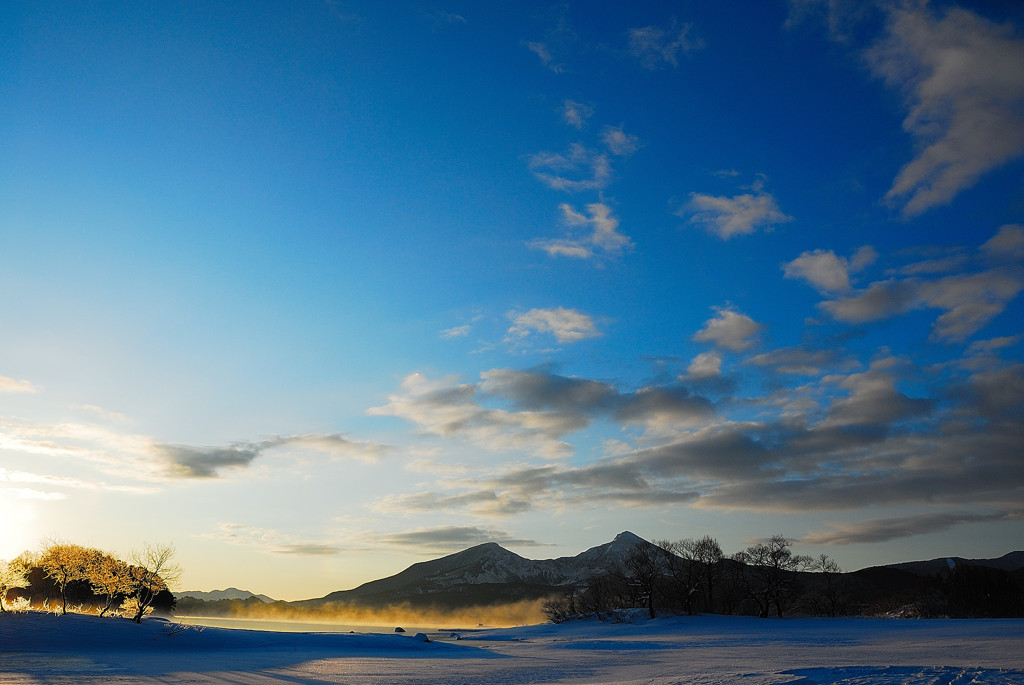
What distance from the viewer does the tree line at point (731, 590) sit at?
111375mm

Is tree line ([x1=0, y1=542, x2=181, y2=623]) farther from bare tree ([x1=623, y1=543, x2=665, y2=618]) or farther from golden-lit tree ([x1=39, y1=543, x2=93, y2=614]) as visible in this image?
bare tree ([x1=623, y1=543, x2=665, y2=618])

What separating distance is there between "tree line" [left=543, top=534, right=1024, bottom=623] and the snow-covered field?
56.2 meters

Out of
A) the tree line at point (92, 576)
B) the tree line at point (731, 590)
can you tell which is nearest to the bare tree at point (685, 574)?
the tree line at point (731, 590)

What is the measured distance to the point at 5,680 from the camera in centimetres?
2725

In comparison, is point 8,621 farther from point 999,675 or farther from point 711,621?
point 711,621

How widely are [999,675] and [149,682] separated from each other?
3305 cm

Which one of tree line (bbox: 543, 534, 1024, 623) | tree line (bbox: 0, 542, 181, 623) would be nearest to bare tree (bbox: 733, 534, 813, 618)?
tree line (bbox: 543, 534, 1024, 623)

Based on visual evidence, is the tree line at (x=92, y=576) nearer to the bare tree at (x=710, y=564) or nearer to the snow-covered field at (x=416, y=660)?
the snow-covered field at (x=416, y=660)

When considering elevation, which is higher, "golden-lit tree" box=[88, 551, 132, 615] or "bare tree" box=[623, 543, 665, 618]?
"golden-lit tree" box=[88, 551, 132, 615]

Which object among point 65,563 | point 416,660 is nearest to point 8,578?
point 65,563

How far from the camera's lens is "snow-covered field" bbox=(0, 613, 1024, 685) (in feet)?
74.3

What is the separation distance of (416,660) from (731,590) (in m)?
88.6

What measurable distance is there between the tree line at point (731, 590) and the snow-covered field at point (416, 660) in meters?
56.2

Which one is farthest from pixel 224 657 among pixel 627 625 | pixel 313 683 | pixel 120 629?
pixel 627 625
